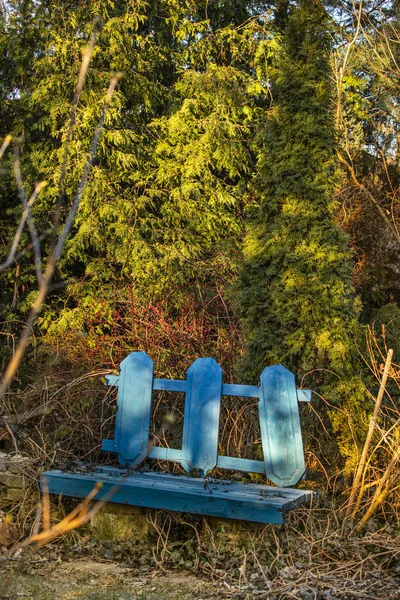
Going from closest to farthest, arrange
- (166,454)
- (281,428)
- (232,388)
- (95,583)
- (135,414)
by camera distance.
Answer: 1. (95,583)
2. (281,428)
3. (232,388)
4. (166,454)
5. (135,414)

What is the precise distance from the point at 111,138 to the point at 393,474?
698 centimetres

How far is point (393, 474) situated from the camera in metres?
4.07

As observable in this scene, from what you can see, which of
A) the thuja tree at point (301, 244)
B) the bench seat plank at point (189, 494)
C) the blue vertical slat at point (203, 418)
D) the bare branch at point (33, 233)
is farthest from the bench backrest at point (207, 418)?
the bare branch at point (33, 233)

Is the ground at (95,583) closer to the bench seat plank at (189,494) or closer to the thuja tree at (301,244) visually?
the bench seat plank at (189,494)

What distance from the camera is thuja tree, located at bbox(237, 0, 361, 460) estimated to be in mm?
5320

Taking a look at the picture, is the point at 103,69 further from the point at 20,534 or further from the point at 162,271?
the point at 20,534

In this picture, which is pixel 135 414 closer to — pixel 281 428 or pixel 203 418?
pixel 203 418

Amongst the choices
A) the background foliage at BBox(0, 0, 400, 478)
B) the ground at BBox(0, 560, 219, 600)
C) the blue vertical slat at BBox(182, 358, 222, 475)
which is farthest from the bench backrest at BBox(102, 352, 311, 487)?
the background foliage at BBox(0, 0, 400, 478)

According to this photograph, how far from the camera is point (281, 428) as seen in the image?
4.12 meters

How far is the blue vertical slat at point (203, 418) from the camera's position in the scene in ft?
14.0

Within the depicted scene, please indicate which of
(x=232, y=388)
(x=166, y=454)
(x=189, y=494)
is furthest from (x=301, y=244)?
(x=189, y=494)

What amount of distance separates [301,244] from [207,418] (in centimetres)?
189

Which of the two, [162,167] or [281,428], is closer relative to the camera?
[281,428]

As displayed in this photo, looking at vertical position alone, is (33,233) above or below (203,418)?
above
